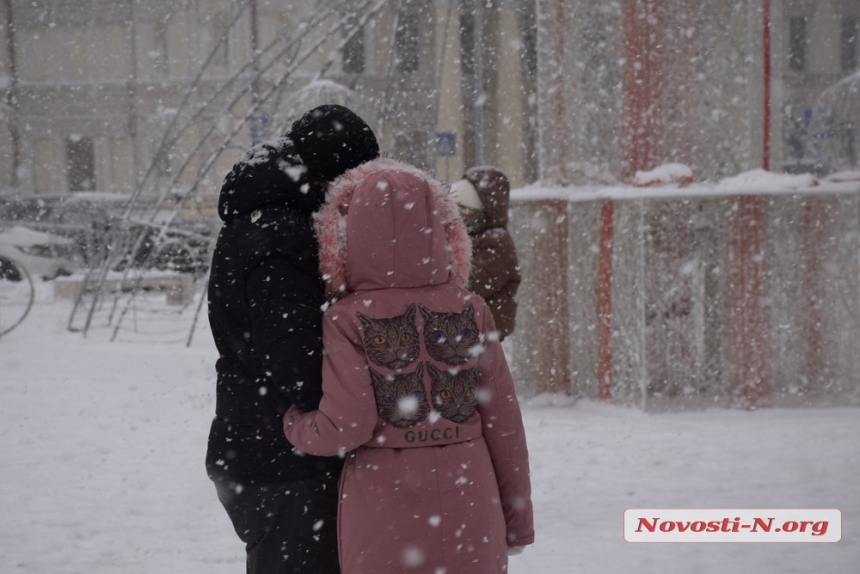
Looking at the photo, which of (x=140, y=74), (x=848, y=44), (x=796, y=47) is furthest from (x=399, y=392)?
(x=848, y=44)

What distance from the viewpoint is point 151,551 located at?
3469 millimetres

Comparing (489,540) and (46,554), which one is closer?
(489,540)

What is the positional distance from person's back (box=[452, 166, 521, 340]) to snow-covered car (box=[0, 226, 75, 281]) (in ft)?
32.9

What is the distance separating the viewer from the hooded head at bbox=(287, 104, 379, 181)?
78.0 inches

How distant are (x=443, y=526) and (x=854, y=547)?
7.45 ft

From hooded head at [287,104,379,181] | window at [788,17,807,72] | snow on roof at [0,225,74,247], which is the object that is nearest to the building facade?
snow on roof at [0,225,74,247]

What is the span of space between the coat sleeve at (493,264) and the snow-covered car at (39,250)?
1011 cm

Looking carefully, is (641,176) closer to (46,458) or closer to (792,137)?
(46,458)

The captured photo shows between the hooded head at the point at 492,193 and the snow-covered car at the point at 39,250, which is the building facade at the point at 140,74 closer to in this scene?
the snow-covered car at the point at 39,250

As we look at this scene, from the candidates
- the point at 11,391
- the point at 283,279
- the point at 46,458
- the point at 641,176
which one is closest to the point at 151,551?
the point at 46,458

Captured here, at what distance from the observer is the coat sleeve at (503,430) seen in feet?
6.41

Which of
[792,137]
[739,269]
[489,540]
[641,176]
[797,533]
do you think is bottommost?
[797,533]

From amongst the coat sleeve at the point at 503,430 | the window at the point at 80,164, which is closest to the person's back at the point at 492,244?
the coat sleeve at the point at 503,430

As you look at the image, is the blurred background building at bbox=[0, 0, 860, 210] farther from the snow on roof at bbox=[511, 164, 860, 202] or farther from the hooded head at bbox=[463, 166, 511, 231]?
the hooded head at bbox=[463, 166, 511, 231]
